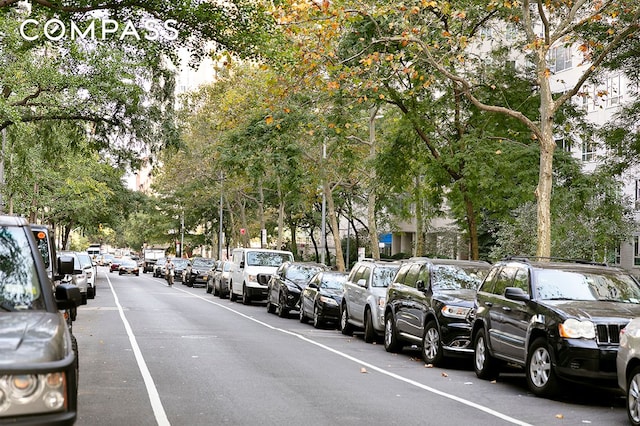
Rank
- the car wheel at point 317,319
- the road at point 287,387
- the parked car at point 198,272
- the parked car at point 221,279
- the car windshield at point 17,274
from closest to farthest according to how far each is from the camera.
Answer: the car windshield at point 17,274 → the road at point 287,387 → the car wheel at point 317,319 → the parked car at point 221,279 → the parked car at point 198,272

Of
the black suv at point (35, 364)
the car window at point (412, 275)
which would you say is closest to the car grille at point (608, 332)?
the car window at point (412, 275)

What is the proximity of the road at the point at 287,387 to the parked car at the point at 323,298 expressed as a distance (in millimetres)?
3001

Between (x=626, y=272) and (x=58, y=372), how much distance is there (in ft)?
32.6

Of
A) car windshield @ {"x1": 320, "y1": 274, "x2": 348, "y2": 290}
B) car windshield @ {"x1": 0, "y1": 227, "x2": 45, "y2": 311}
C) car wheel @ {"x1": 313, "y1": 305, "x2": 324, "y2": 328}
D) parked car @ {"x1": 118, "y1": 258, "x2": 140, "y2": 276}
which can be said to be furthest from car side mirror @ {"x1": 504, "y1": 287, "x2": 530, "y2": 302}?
parked car @ {"x1": 118, "y1": 258, "x2": 140, "y2": 276}

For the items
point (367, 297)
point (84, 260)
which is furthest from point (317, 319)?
point (84, 260)

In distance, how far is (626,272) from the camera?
13.1 meters

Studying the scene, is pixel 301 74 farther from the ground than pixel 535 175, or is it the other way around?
pixel 301 74

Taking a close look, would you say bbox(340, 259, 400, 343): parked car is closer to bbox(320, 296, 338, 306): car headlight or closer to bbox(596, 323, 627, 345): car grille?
bbox(320, 296, 338, 306): car headlight

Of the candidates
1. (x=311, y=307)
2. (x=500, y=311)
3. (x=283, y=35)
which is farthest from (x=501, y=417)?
(x=311, y=307)

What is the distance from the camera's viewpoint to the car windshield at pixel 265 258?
35250 millimetres

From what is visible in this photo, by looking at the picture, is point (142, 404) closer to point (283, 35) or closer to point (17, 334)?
point (17, 334)

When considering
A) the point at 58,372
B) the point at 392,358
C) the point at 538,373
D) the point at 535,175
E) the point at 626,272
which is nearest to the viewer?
the point at 58,372

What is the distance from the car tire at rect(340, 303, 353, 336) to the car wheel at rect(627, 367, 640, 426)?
1236 centimetres

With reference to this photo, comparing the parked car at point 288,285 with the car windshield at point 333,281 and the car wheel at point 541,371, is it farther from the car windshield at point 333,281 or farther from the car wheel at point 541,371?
the car wheel at point 541,371
